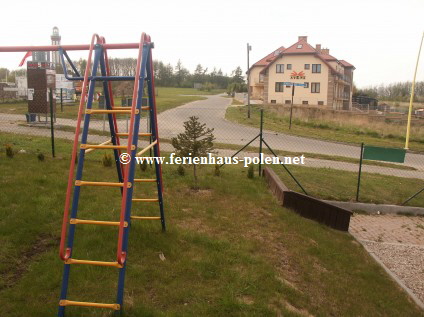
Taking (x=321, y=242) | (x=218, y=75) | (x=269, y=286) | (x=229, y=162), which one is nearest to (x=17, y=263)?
(x=269, y=286)

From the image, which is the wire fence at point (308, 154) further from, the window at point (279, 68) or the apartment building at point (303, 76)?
the window at point (279, 68)

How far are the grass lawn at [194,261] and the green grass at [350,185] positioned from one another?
274 centimetres

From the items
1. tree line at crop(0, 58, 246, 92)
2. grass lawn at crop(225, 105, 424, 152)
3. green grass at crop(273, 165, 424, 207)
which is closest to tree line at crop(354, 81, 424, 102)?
tree line at crop(0, 58, 246, 92)

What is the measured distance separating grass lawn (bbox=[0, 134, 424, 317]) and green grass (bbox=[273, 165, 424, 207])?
2.74 m

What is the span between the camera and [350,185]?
10.4 meters

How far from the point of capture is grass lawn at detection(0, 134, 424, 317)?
3.75 m

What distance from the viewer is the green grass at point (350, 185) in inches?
373

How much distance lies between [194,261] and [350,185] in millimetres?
7090

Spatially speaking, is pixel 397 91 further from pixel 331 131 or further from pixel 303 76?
pixel 331 131

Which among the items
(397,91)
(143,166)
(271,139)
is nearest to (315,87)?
(271,139)

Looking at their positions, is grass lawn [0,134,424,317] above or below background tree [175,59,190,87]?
below

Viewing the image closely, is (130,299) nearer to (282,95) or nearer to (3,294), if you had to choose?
(3,294)

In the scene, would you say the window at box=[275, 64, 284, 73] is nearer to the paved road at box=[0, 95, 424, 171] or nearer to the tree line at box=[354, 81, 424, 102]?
the paved road at box=[0, 95, 424, 171]

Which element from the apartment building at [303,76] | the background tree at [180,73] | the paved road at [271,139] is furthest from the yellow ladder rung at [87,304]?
the background tree at [180,73]
